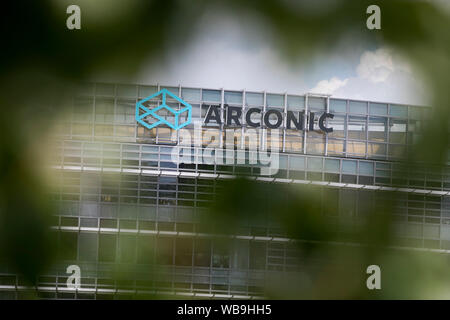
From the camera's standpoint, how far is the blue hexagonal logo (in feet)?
7.19

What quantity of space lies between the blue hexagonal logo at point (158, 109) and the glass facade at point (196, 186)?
0.03m

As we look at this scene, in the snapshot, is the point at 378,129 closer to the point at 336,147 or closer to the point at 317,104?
the point at 336,147

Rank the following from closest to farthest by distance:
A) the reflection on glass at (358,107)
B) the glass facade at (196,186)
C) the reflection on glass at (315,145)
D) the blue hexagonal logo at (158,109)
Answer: the glass facade at (196,186), the blue hexagonal logo at (158,109), the reflection on glass at (358,107), the reflection on glass at (315,145)

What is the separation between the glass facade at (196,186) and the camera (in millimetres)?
2002

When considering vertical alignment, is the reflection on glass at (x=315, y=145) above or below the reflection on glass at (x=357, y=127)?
below

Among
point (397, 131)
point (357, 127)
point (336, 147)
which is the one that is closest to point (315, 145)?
point (336, 147)

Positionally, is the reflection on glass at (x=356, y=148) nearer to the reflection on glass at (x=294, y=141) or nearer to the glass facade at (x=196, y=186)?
the glass facade at (x=196, y=186)

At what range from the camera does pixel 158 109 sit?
229cm

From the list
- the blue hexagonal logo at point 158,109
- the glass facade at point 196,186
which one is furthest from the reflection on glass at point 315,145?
the blue hexagonal logo at point 158,109

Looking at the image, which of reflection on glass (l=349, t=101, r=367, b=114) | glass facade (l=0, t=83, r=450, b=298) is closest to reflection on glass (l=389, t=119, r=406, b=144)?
glass facade (l=0, t=83, r=450, b=298)

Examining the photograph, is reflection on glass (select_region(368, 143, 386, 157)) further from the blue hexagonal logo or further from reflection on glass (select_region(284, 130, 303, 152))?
the blue hexagonal logo

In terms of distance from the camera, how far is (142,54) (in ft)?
6.12

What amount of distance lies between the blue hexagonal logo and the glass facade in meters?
0.03
